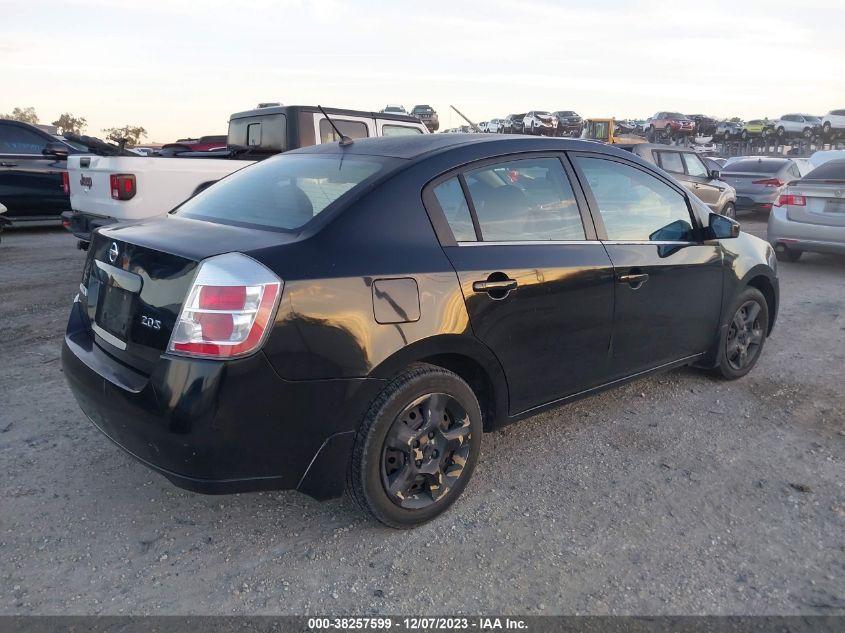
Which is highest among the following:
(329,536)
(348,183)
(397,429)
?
(348,183)

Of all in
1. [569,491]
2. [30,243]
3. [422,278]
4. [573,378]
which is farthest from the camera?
[30,243]

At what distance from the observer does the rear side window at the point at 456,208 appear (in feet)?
10.1

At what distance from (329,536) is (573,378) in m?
1.47

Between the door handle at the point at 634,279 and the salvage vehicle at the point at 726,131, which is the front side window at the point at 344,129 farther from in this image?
the salvage vehicle at the point at 726,131

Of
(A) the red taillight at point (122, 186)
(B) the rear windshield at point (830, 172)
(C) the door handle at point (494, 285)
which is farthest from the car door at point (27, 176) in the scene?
(B) the rear windshield at point (830, 172)

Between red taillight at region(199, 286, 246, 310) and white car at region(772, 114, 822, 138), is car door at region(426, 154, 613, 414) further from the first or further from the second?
white car at region(772, 114, 822, 138)

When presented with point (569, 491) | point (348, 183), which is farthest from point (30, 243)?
point (569, 491)

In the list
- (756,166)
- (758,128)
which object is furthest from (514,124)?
(756,166)

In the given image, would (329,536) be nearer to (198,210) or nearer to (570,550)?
(570,550)

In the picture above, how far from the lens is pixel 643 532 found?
300 centimetres

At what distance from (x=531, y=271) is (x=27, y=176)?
10.0 meters

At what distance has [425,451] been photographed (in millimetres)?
2992

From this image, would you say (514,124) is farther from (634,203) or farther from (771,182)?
(634,203)

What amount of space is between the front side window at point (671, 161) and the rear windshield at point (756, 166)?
3.45 m
